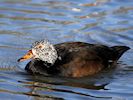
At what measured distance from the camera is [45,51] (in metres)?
12.9

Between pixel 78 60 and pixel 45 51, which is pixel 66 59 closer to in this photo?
pixel 78 60

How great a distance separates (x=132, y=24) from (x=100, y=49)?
3.17 meters

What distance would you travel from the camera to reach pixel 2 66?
42.9 feet

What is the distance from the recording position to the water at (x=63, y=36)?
11.6 meters

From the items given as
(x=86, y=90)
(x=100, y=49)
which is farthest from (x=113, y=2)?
(x=86, y=90)

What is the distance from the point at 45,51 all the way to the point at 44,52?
3 cm

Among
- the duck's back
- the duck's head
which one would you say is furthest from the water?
the duck's head

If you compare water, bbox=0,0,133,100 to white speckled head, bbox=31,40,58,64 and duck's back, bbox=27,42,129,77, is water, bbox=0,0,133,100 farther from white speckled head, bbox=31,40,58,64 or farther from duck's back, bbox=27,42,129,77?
white speckled head, bbox=31,40,58,64

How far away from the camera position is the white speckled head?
1284 centimetres

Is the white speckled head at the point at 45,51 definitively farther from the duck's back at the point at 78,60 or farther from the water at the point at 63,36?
the water at the point at 63,36

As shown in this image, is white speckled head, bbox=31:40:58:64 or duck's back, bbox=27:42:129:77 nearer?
duck's back, bbox=27:42:129:77

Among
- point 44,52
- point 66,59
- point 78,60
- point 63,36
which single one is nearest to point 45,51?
point 44,52

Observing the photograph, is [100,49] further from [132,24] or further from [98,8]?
[98,8]

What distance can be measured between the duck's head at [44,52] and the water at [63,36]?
0.46m
